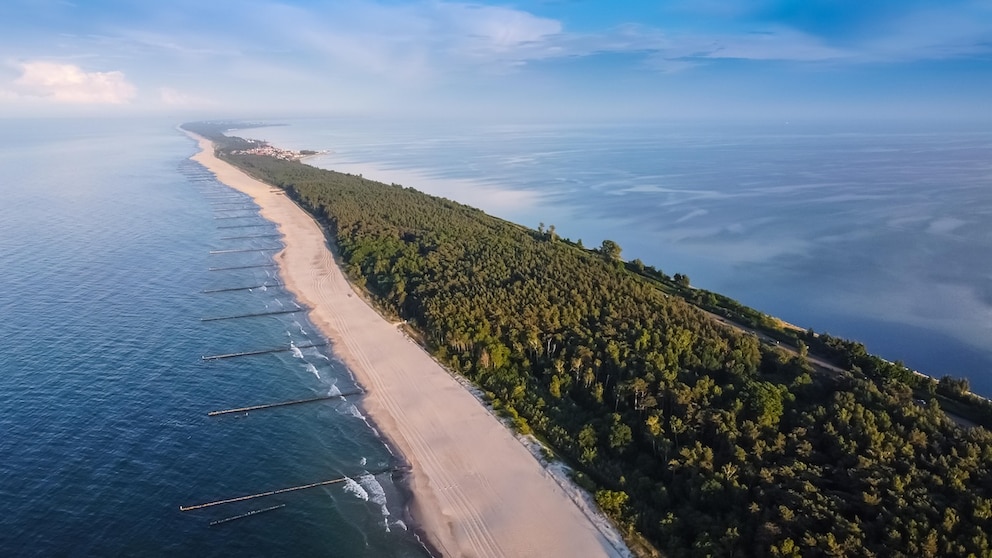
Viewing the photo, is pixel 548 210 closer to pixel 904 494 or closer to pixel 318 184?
pixel 318 184

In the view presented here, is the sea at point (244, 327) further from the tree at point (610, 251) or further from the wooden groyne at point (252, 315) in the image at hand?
the tree at point (610, 251)

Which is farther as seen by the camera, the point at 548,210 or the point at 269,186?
the point at 269,186

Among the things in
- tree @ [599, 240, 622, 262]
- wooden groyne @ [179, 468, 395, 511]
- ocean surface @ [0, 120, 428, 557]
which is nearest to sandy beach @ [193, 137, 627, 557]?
ocean surface @ [0, 120, 428, 557]

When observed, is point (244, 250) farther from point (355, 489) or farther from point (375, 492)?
point (375, 492)

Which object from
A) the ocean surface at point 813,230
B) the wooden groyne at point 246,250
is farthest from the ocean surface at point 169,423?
the ocean surface at point 813,230

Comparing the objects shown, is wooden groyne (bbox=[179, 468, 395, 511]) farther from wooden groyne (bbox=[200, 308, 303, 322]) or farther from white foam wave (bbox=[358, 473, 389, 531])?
wooden groyne (bbox=[200, 308, 303, 322])

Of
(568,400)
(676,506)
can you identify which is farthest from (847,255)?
(676,506)
